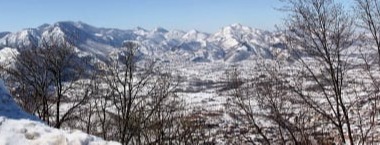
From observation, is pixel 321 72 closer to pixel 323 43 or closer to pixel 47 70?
pixel 323 43

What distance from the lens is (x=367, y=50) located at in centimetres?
2398

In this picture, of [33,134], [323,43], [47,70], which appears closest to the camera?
[33,134]

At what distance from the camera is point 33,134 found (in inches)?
460

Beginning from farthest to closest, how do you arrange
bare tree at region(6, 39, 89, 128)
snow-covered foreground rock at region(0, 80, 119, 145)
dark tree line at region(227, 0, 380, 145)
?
bare tree at region(6, 39, 89, 128) → dark tree line at region(227, 0, 380, 145) → snow-covered foreground rock at region(0, 80, 119, 145)

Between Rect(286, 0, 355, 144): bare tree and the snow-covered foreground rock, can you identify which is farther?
Rect(286, 0, 355, 144): bare tree

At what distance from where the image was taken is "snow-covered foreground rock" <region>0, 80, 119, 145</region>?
36.3ft

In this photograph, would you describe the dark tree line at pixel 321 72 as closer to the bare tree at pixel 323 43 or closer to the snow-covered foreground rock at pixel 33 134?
the bare tree at pixel 323 43

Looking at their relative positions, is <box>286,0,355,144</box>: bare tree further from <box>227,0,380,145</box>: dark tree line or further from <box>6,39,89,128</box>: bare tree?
<box>6,39,89,128</box>: bare tree

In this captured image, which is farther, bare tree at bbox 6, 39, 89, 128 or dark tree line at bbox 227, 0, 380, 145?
bare tree at bbox 6, 39, 89, 128

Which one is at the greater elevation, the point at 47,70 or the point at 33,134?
the point at 47,70

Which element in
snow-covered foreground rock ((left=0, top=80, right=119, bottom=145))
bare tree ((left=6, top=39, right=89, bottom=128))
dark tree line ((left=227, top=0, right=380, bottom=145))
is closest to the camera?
snow-covered foreground rock ((left=0, top=80, right=119, bottom=145))

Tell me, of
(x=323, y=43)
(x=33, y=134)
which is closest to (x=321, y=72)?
(x=323, y=43)

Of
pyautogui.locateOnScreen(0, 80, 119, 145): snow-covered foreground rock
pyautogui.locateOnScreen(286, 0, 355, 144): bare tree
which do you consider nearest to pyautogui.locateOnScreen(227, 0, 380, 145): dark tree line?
pyautogui.locateOnScreen(286, 0, 355, 144): bare tree

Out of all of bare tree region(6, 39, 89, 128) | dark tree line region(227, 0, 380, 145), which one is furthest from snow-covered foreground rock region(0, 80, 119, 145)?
bare tree region(6, 39, 89, 128)
